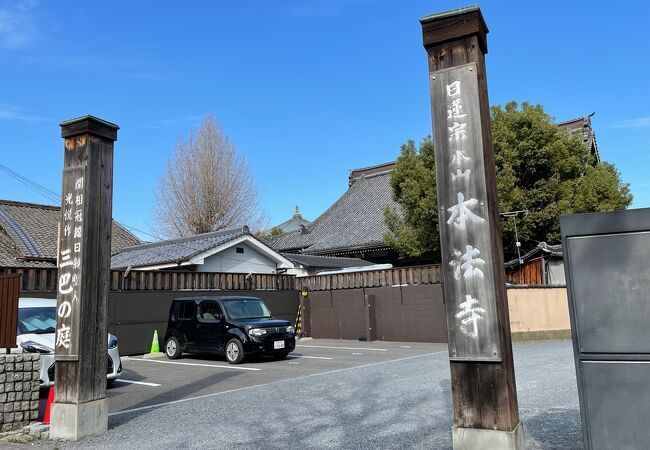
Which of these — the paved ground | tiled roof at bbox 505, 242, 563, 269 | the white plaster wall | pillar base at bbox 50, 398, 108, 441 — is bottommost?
the paved ground

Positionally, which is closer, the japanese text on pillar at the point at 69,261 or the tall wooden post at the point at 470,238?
the tall wooden post at the point at 470,238

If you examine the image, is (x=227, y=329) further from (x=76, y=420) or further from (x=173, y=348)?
(x=76, y=420)

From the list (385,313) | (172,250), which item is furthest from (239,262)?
(385,313)

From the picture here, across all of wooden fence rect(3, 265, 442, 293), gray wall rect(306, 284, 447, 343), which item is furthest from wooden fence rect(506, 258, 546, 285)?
wooden fence rect(3, 265, 442, 293)

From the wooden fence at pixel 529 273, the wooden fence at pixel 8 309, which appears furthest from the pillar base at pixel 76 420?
the wooden fence at pixel 529 273

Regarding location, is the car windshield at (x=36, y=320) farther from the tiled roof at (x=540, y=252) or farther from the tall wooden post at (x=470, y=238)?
the tiled roof at (x=540, y=252)

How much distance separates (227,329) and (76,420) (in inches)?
284

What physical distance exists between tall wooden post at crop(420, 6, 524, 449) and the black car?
30.2 feet

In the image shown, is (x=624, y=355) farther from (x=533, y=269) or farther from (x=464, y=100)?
(x=533, y=269)

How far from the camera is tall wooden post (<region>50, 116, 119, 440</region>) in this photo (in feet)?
20.4

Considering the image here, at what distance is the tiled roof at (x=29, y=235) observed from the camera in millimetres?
19609

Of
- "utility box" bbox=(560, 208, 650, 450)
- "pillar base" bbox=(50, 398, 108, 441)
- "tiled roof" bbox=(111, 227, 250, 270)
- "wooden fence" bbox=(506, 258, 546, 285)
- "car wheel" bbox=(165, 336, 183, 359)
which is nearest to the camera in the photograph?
"utility box" bbox=(560, 208, 650, 450)

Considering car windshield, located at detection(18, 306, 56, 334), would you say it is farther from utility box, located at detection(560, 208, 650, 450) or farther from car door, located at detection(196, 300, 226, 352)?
utility box, located at detection(560, 208, 650, 450)

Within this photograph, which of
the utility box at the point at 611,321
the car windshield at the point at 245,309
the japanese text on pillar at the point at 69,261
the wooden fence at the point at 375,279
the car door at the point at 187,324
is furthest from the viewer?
the wooden fence at the point at 375,279
